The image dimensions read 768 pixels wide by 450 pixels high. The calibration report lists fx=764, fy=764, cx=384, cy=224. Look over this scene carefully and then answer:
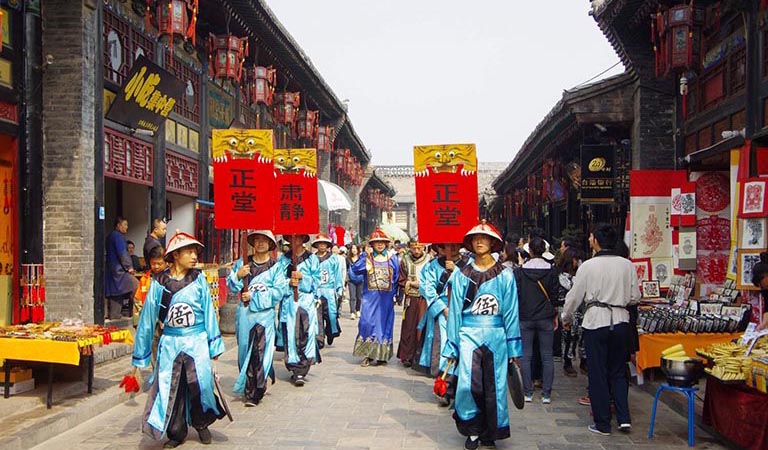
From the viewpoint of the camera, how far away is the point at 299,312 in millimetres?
9312

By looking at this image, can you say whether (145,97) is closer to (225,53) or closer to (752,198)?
(225,53)

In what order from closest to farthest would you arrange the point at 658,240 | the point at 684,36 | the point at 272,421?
the point at 272,421, the point at 684,36, the point at 658,240

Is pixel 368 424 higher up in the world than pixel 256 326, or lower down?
lower down

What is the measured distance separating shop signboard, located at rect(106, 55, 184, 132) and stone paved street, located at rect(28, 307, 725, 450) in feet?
14.7

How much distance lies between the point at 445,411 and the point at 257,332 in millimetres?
2077

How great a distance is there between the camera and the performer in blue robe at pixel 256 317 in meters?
7.80

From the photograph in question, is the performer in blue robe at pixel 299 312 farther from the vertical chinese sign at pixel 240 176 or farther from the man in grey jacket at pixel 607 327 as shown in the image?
the man in grey jacket at pixel 607 327

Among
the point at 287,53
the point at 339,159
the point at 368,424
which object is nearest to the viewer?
the point at 368,424

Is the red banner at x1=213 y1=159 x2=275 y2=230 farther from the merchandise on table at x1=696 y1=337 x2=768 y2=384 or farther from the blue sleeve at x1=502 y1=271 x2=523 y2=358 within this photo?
the merchandise on table at x1=696 y1=337 x2=768 y2=384

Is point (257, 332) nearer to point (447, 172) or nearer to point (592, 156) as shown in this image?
point (447, 172)

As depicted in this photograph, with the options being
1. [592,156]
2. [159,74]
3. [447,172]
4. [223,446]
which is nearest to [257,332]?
[223,446]

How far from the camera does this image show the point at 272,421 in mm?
7078

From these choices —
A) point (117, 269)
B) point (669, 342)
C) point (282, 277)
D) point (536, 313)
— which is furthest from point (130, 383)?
point (117, 269)

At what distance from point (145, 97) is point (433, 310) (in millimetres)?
5720
